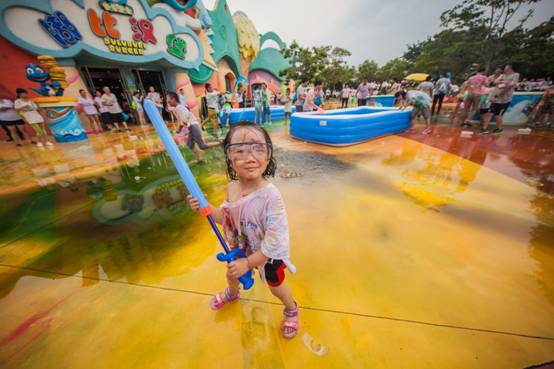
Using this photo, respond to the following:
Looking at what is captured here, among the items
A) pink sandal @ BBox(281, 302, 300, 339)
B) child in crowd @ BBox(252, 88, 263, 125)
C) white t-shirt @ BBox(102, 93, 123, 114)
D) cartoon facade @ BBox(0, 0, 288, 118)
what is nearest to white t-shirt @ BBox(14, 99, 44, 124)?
cartoon facade @ BBox(0, 0, 288, 118)

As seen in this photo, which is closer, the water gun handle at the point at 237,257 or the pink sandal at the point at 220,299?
the water gun handle at the point at 237,257

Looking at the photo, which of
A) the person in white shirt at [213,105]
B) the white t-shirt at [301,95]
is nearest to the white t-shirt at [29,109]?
the person in white shirt at [213,105]

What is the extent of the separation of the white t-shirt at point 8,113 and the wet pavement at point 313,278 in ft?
20.4

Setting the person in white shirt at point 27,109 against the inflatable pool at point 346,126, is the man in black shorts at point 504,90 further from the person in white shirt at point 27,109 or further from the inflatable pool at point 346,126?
the person in white shirt at point 27,109

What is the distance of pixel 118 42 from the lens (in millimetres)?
9672

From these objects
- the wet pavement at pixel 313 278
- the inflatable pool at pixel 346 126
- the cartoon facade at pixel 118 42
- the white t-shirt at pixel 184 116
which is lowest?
the wet pavement at pixel 313 278

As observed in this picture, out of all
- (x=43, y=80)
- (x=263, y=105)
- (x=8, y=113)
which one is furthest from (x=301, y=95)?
(x=8, y=113)

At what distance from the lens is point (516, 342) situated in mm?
1336

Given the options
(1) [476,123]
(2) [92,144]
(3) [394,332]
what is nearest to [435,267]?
(3) [394,332]

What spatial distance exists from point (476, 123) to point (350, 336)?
1049 centimetres

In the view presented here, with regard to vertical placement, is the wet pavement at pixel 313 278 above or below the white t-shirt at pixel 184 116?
below

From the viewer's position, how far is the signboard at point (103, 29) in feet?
25.5

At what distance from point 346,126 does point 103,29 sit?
11409 mm

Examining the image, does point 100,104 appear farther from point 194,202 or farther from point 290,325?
point 290,325
